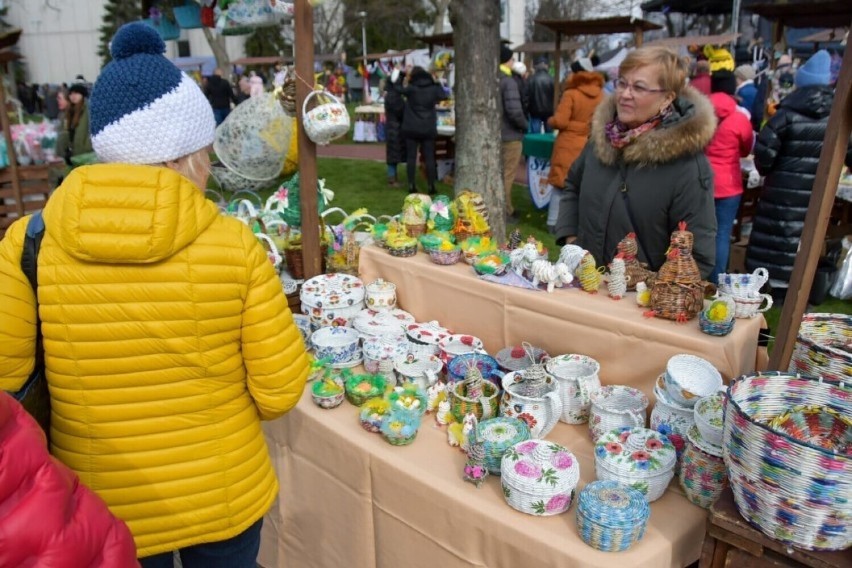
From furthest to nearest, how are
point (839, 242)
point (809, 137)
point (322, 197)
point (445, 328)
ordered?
point (839, 242)
point (809, 137)
point (322, 197)
point (445, 328)

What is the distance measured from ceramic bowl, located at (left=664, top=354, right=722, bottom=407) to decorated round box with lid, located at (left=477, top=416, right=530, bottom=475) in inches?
16.0

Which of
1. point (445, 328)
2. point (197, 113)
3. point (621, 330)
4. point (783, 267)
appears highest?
point (197, 113)

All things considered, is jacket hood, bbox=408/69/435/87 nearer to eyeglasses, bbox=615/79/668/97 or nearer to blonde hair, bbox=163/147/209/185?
eyeglasses, bbox=615/79/668/97

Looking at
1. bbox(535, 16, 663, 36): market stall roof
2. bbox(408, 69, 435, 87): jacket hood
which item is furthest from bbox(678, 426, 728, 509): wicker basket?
bbox(408, 69, 435, 87): jacket hood

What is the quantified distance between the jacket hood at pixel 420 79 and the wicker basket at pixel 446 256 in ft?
19.2

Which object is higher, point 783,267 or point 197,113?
point 197,113

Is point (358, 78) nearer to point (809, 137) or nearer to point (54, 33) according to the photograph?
point (54, 33)

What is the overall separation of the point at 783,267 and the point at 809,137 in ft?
2.83

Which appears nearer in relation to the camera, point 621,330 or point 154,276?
point 154,276

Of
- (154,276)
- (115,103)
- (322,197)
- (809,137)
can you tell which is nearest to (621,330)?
(154,276)

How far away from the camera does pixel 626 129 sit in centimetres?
228

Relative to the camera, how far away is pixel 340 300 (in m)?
2.50

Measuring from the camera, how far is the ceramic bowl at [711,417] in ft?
4.77

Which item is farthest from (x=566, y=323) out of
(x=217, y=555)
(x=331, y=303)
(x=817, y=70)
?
(x=817, y=70)
